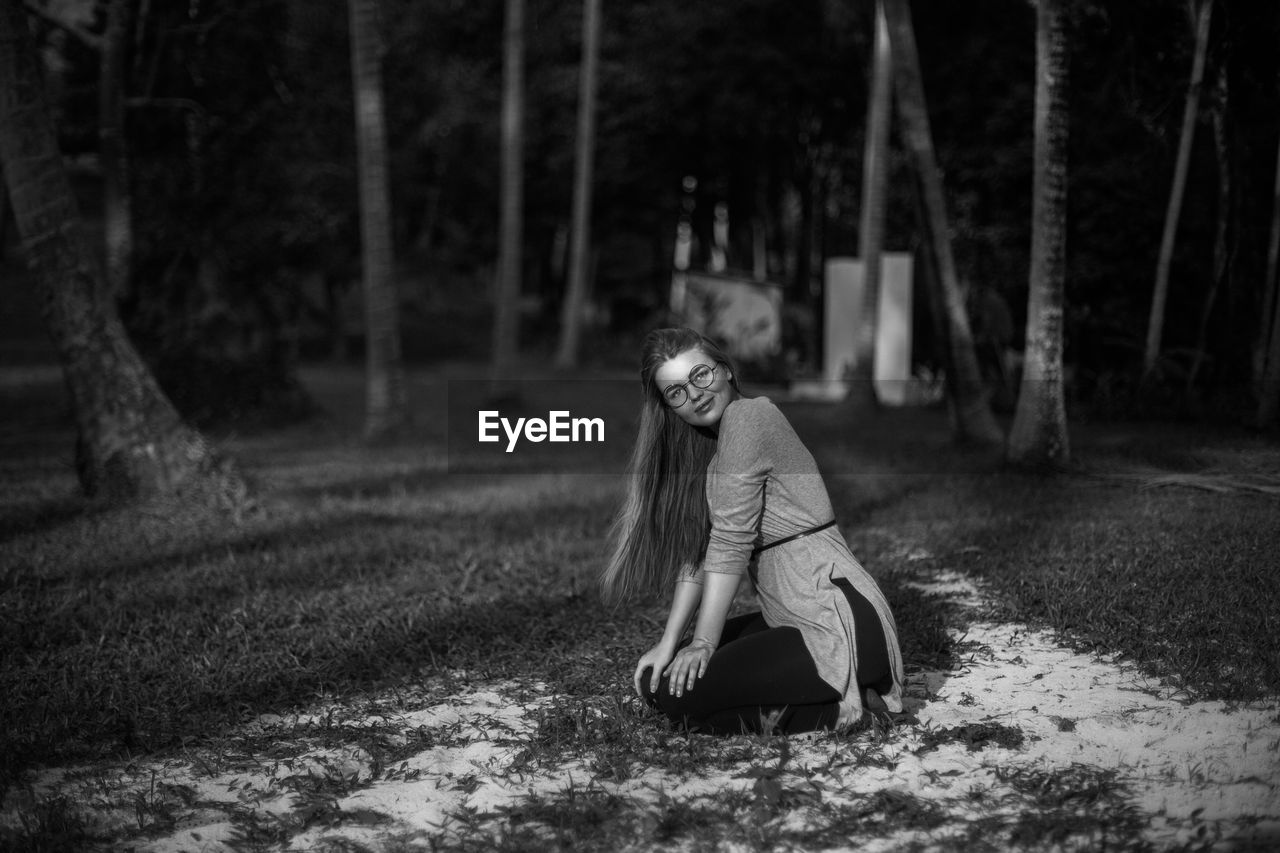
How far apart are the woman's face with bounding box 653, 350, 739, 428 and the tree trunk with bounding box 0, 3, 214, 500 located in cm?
569

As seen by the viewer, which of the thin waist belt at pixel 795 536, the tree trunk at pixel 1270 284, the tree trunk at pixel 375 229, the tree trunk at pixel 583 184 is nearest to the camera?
the thin waist belt at pixel 795 536

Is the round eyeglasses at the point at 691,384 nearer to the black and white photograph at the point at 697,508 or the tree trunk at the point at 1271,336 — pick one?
the black and white photograph at the point at 697,508

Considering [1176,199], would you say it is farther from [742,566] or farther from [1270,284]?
[742,566]

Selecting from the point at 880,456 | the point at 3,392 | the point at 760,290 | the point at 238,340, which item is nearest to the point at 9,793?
the point at 880,456

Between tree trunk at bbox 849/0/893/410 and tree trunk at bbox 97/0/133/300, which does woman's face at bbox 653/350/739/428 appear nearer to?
tree trunk at bbox 849/0/893/410

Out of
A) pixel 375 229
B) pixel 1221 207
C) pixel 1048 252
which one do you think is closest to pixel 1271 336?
pixel 1048 252

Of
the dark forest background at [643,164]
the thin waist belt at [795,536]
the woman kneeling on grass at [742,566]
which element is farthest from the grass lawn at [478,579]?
the dark forest background at [643,164]

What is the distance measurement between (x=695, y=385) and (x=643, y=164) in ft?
96.6

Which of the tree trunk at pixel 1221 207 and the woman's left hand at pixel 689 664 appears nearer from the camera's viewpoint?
the woman's left hand at pixel 689 664

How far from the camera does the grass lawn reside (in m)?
5.13

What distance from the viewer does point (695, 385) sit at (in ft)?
13.8

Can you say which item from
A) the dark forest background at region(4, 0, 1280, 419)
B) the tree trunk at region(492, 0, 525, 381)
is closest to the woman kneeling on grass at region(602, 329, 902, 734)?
the dark forest background at region(4, 0, 1280, 419)

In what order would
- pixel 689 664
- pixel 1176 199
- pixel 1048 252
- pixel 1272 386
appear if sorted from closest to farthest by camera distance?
pixel 689 664, pixel 1272 386, pixel 1048 252, pixel 1176 199

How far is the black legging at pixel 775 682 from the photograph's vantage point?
4172 millimetres
